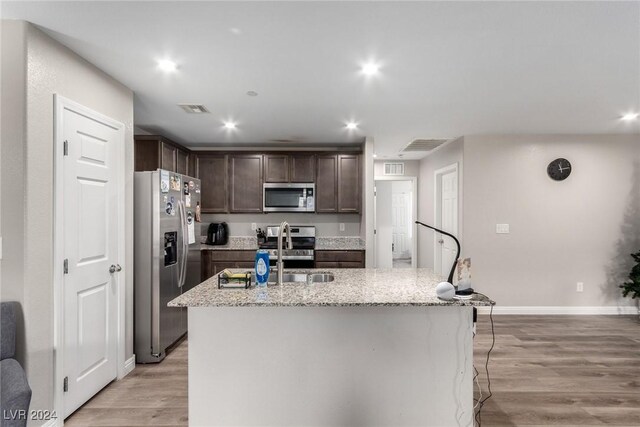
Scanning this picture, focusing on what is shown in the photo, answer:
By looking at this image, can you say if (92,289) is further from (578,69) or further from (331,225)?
(578,69)

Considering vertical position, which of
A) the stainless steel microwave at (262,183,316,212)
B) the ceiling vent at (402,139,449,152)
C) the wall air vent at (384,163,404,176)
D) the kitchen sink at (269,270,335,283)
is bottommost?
the kitchen sink at (269,270,335,283)

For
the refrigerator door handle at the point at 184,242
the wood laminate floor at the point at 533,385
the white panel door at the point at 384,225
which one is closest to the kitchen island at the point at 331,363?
the wood laminate floor at the point at 533,385

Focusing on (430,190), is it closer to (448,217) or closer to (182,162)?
(448,217)

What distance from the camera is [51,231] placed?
201cm

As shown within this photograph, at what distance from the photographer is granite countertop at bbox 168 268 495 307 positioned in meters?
1.78

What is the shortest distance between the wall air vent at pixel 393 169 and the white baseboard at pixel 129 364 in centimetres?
506

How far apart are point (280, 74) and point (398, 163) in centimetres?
438

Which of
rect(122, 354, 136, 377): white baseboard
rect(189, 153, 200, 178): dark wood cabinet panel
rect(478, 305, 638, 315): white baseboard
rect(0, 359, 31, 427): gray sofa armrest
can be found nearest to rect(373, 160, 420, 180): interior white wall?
rect(478, 305, 638, 315): white baseboard

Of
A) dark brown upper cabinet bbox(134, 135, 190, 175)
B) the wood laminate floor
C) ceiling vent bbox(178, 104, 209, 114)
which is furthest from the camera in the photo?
dark brown upper cabinet bbox(134, 135, 190, 175)

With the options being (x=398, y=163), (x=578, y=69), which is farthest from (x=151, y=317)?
(x=398, y=163)

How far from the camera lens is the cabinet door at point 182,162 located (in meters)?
4.57

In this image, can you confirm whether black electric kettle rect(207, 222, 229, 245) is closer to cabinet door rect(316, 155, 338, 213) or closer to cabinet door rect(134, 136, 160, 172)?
cabinet door rect(134, 136, 160, 172)

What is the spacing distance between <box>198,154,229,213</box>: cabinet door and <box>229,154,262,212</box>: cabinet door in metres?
0.09

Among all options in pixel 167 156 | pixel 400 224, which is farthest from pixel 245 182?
pixel 400 224
